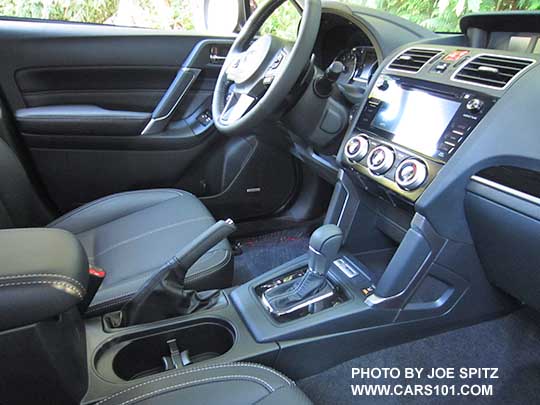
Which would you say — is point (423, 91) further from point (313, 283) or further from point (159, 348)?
point (159, 348)

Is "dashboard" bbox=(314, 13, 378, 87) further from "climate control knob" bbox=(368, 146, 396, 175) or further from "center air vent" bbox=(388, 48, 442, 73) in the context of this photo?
"climate control knob" bbox=(368, 146, 396, 175)

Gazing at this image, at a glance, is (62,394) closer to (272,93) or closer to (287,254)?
(272,93)

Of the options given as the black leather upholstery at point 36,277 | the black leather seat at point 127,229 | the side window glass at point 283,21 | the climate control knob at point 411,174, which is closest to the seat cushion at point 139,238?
the black leather seat at point 127,229

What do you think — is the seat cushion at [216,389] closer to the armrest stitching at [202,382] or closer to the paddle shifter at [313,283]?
the armrest stitching at [202,382]

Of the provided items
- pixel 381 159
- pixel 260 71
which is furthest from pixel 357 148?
pixel 260 71

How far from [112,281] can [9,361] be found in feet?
1.55

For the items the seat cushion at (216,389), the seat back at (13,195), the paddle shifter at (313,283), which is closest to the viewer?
the seat cushion at (216,389)

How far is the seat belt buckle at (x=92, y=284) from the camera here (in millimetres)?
949

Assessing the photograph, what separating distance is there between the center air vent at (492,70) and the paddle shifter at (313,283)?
0.44 meters

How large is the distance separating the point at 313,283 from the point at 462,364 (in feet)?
1.64

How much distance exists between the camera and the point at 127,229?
1.31 m

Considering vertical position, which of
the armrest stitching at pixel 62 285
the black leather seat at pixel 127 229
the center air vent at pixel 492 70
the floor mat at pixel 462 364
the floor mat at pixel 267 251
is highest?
the center air vent at pixel 492 70

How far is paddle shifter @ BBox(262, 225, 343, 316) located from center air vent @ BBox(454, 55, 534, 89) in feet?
1.46

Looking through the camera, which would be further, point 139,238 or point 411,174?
point 139,238
